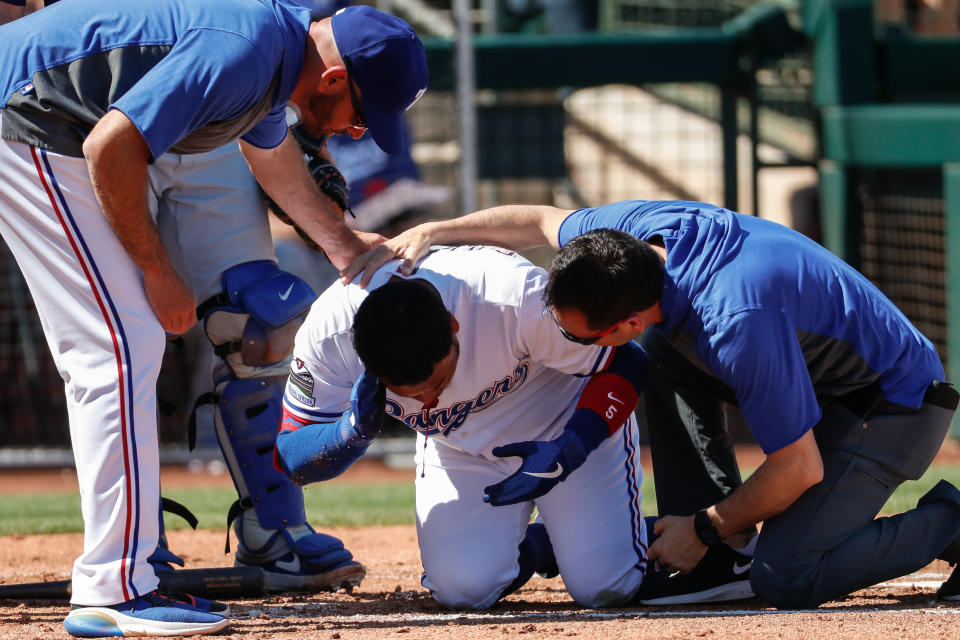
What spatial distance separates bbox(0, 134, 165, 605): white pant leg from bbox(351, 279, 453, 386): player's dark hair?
1.84 feet

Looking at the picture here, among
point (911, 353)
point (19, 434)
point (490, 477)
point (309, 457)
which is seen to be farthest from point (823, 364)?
point (19, 434)

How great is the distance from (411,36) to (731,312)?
1197 millimetres

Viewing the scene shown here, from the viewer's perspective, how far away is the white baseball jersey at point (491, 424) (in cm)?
350

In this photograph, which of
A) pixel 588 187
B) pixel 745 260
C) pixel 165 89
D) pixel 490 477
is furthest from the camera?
pixel 588 187

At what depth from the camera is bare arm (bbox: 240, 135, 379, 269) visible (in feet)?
12.4

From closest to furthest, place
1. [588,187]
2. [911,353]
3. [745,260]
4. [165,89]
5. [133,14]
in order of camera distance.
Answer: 1. [165,89]
2. [133,14]
3. [745,260]
4. [911,353]
5. [588,187]

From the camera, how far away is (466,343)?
11.6ft

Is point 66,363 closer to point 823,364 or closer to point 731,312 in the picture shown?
point 731,312

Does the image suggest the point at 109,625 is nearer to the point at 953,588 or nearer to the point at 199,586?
the point at 199,586

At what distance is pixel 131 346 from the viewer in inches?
122

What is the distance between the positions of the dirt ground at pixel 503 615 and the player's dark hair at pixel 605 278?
828 millimetres

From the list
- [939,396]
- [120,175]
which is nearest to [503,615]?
[939,396]

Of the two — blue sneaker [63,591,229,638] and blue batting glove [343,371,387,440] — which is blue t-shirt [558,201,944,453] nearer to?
blue batting glove [343,371,387,440]

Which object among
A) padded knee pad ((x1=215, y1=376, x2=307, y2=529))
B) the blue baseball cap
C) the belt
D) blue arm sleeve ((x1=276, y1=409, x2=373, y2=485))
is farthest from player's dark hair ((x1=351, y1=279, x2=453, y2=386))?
the belt
